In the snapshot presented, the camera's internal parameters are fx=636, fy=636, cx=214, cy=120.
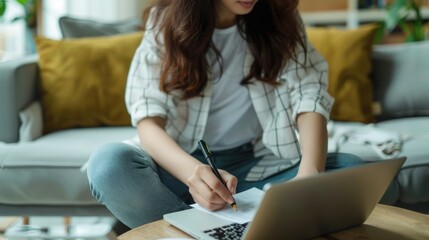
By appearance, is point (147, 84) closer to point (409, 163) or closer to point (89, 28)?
point (409, 163)

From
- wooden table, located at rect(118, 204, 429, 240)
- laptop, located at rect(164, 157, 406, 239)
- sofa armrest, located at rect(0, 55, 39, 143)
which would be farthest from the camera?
sofa armrest, located at rect(0, 55, 39, 143)

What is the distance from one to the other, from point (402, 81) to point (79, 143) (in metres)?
1.11

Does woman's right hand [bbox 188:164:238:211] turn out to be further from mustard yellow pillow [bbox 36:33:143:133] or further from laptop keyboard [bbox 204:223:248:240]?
mustard yellow pillow [bbox 36:33:143:133]

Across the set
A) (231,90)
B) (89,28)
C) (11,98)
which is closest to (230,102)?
(231,90)

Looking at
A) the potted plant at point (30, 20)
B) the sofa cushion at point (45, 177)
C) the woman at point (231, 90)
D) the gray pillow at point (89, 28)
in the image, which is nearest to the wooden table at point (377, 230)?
the woman at point (231, 90)

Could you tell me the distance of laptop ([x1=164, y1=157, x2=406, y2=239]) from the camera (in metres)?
0.89

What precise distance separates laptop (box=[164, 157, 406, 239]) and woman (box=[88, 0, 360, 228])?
1.14ft

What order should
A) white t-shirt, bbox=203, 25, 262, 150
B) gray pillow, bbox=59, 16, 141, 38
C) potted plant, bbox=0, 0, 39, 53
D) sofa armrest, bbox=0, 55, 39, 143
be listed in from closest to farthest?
white t-shirt, bbox=203, 25, 262, 150 → sofa armrest, bbox=0, 55, 39, 143 → gray pillow, bbox=59, 16, 141, 38 → potted plant, bbox=0, 0, 39, 53

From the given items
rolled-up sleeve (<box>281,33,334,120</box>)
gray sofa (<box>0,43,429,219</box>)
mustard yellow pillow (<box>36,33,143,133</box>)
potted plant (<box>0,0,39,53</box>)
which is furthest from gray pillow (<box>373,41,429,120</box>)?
potted plant (<box>0,0,39,53</box>)

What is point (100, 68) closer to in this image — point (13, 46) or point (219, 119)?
point (219, 119)

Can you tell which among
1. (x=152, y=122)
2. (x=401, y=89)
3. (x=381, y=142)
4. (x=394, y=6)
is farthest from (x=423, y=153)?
(x=394, y=6)

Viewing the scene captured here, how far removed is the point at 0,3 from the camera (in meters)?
2.04

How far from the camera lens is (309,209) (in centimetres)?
94

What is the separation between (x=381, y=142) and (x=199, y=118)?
Result: 1.86 feet
